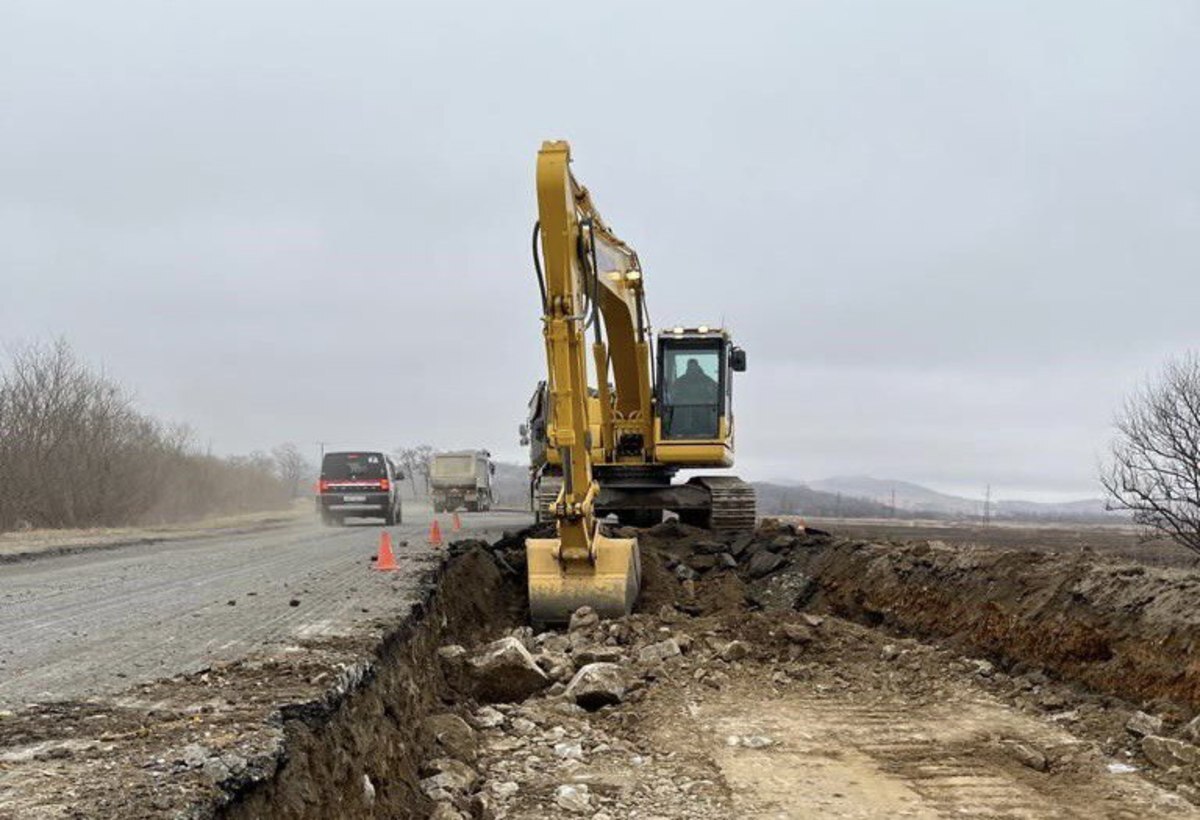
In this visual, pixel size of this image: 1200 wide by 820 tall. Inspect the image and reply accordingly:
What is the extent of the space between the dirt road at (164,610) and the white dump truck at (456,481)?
2834 centimetres

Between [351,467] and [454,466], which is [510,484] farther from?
[351,467]

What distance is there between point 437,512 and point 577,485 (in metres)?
33.7

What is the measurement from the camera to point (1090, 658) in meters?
6.72

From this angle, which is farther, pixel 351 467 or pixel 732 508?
pixel 351 467

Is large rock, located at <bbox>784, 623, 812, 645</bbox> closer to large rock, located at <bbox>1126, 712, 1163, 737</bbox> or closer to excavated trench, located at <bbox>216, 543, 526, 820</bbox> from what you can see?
large rock, located at <bbox>1126, 712, 1163, 737</bbox>

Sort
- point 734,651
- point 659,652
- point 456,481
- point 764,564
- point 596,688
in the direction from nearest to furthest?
point 596,688 < point 659,652 < point 734,651 < point 764,564 < point 456,481

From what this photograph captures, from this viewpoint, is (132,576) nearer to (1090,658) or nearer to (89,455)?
(1090,658)

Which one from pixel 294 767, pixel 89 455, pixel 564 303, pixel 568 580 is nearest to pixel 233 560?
pixel 568 580

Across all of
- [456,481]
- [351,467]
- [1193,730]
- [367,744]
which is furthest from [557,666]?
[456,481]

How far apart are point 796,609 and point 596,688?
4.65 m

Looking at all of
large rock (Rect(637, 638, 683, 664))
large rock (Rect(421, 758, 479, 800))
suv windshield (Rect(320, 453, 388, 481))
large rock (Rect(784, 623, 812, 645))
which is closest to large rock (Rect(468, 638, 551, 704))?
large rock (Rect(637, 638, 683, 664))

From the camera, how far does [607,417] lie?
1334cm

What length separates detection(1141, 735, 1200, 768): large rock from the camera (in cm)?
508

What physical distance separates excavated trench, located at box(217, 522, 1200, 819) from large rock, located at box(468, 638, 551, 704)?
26 centimetres
